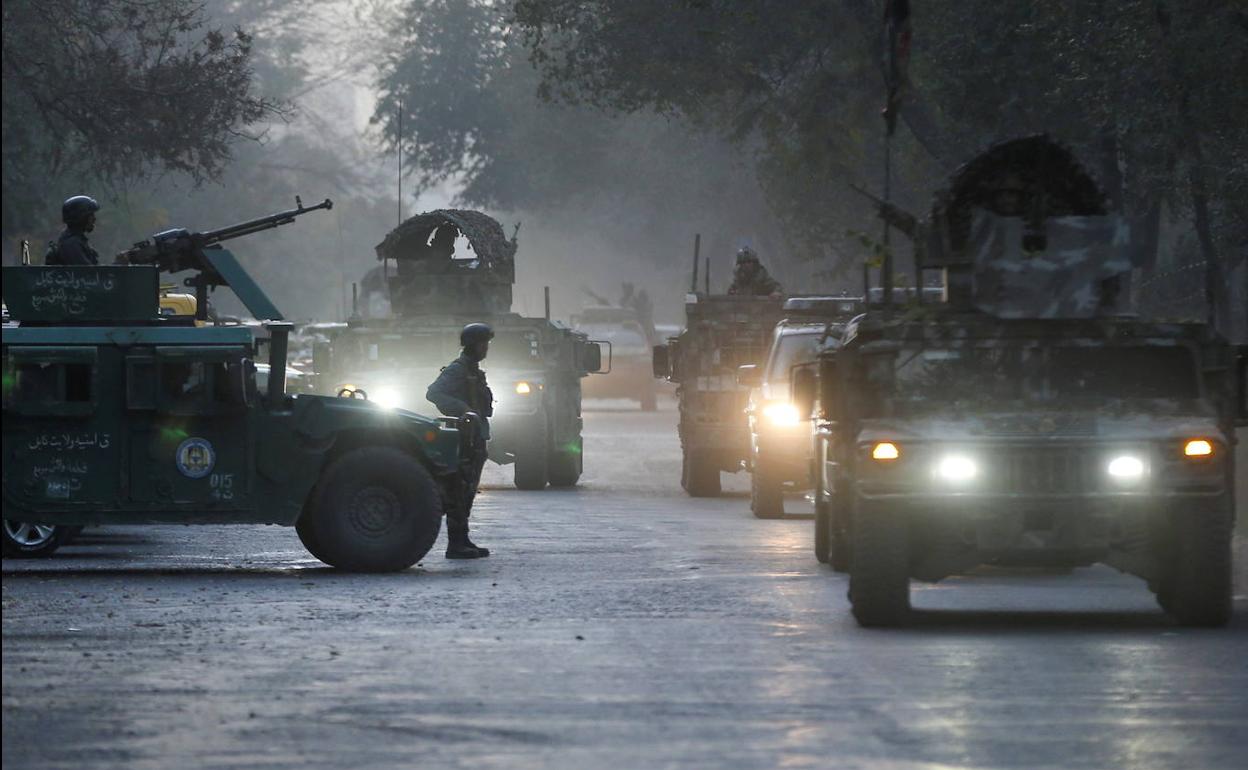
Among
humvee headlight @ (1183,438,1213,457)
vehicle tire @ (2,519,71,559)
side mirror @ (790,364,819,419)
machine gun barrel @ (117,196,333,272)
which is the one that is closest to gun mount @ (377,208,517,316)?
machine gun barrel @ (117,196,333,272)

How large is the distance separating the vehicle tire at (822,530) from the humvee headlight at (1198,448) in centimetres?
440

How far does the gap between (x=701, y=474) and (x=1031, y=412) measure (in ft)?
46.5

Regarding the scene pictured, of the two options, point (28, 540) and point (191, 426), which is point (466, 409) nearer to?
point (191, 426)

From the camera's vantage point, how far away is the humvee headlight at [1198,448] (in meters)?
14.0

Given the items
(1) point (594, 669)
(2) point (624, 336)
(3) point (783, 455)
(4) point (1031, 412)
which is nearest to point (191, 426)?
(4) point (1031, 412)

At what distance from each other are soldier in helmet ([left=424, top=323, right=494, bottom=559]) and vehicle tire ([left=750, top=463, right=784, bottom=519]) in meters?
4.45

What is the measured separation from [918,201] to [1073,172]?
28.8 metres

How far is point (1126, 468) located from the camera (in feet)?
46.0

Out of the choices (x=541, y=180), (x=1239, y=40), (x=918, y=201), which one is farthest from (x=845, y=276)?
(x=1239, y=40)

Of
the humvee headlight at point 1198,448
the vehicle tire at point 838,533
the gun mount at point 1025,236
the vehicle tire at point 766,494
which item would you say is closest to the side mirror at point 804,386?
the vehicle tire at point 838,533

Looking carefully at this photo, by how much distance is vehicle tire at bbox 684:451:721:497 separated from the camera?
28.2 m

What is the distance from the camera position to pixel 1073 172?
16.1 meters

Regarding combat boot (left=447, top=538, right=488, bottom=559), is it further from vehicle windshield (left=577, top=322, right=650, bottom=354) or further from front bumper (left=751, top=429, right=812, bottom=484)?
vehicle windshield (left=577, top=322, right=650, bottom=354)

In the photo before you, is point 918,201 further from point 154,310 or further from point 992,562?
point 992,562
